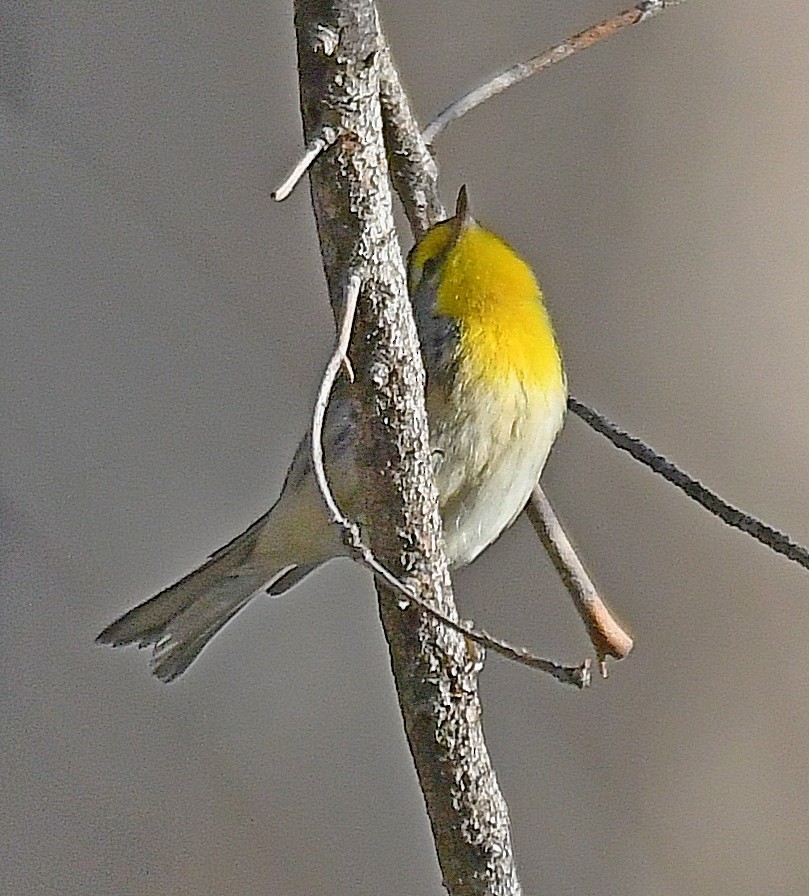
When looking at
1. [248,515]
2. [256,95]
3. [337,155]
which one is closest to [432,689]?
[337,155]

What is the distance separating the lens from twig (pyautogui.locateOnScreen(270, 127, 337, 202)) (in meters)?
0.34

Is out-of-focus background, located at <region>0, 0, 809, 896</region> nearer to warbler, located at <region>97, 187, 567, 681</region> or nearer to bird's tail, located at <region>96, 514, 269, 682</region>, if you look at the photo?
bird's tail, located at <region>96, 514, 269, 682</region>

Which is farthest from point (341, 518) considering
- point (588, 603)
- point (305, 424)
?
point (305, 424)

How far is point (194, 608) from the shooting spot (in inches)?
27.8

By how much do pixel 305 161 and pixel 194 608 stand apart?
41cm

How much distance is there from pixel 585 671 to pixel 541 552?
30.1 inches

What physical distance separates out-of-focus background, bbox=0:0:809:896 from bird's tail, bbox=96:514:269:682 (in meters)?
0.37

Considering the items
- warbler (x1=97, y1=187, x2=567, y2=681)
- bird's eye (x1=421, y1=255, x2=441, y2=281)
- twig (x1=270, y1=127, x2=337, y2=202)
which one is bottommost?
warbler (x1=97, y1=187, x2=567, y2=681)

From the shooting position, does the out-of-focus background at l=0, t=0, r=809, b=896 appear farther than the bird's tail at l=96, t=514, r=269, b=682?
Yes

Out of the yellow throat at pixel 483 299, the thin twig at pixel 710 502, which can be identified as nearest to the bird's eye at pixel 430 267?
the yellow throat at pixel 483 299

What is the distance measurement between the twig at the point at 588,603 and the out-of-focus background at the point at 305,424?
533 mm

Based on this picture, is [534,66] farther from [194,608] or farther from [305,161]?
[194,608]

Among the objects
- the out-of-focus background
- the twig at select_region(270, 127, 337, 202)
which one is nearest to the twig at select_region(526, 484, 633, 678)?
the twig at select_region(270, 127, 337, 202)

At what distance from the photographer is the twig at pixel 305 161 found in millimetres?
339
